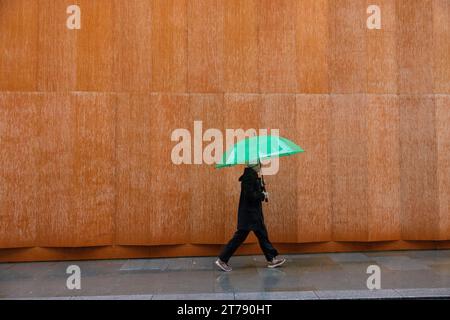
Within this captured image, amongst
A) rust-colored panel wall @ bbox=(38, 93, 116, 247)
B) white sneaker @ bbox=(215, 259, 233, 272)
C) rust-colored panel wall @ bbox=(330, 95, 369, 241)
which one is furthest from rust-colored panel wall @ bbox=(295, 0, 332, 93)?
rust-colored panel wall @ bbox=(38, 93, 116, 247)

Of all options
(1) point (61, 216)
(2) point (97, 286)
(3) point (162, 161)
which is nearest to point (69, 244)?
(1) point (61, 216)

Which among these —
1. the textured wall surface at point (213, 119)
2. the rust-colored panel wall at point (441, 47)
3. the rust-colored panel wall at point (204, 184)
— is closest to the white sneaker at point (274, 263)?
the textured wall surface at point (213, 119)

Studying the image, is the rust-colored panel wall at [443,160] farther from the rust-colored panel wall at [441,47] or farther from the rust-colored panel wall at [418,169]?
the rust-colored panel wall at [441,47]

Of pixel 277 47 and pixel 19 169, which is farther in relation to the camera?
pixel 277 47

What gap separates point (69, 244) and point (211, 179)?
113 inches

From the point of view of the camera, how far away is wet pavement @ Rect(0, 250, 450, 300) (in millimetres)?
5188

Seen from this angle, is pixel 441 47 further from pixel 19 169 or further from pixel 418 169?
pixel 19 169

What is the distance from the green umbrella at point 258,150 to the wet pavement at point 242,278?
1821mm

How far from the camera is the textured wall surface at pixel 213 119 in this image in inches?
278

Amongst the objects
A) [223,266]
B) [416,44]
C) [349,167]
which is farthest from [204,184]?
[416,44]

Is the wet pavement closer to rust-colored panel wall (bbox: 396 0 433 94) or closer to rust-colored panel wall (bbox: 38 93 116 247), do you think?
rust-colored panel wall (bbox: 38 93 116 247)

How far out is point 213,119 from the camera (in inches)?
288

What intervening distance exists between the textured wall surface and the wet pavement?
15.8 inches

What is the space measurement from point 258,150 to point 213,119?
179cm
